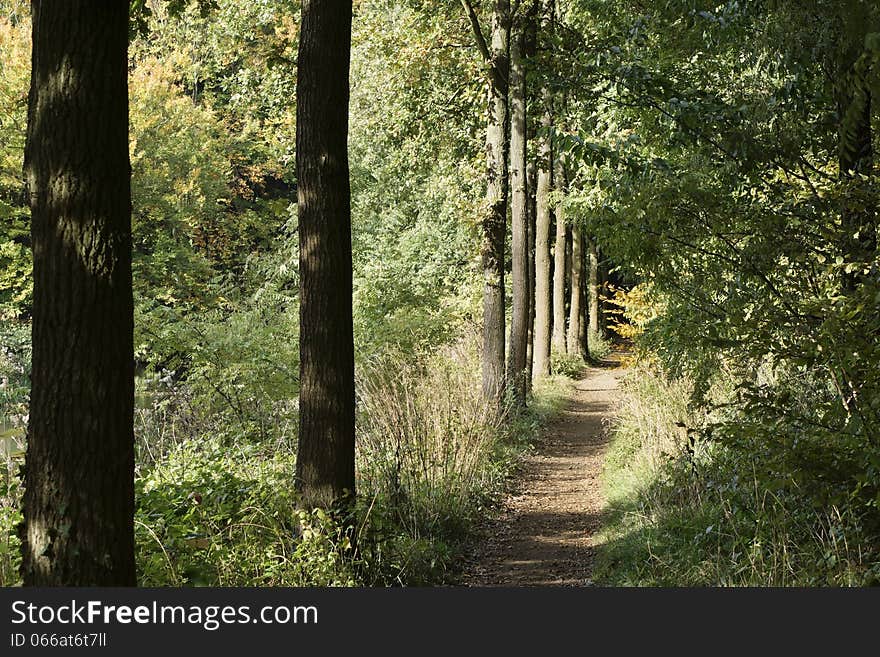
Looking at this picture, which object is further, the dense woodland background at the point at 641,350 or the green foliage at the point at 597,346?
the green foliage at the point at 597,346

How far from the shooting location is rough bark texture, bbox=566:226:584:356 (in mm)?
29953

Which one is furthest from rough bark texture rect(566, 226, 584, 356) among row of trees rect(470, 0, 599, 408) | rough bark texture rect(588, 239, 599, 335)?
row of trees rect(470, 0, 599, 408)

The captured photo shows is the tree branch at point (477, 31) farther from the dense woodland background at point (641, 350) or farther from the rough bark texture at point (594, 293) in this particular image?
the rough bark texture at point (594, 293)

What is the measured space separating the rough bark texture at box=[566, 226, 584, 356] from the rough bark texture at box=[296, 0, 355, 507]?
2273 centimetres

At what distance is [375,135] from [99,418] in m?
18.8

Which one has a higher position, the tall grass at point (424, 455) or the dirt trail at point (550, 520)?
the tall grass at point (424, 455)

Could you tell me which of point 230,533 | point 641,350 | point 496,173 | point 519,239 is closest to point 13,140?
point 519,239

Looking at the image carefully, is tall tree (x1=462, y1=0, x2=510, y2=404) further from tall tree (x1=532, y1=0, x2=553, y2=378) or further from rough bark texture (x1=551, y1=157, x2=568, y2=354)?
rough bark texture (x1=551, y1=157, x2=568, y2=354)

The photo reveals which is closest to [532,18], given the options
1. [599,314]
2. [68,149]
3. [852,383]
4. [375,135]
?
[375,135]

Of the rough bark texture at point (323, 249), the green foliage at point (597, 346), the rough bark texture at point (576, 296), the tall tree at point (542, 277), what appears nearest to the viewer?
the rough bark texture at point (323, 249)

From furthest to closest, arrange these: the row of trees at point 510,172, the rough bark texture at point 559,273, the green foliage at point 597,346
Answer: the green foliage at point 597,346 → the rough bark texture at point 559,273 → the row of trees at point 510,172

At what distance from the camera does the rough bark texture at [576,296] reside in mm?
29953

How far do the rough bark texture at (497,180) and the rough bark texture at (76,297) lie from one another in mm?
11870

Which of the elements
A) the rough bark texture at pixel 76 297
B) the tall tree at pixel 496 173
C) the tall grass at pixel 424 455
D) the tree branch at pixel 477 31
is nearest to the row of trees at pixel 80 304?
the rough bark texture at pixel 76 297
